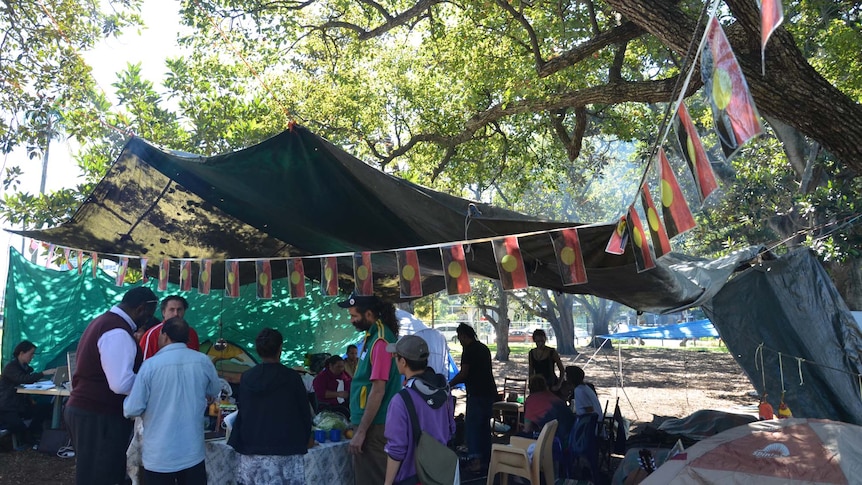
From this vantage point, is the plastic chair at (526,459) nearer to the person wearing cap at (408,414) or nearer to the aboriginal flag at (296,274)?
the person wearing cap at (408,414)

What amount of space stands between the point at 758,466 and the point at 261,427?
3182 mm

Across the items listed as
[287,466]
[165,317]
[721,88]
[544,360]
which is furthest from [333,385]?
[721,88]

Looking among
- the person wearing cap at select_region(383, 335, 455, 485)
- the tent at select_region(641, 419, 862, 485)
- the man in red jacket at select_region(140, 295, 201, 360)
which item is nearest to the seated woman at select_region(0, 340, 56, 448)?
the man in red jacket at select_region(140, 295, 201, 360)

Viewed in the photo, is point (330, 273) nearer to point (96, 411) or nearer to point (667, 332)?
point (96, 411)

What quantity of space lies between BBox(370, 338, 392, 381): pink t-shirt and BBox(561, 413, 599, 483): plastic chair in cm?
271

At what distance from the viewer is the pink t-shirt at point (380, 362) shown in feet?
13.2

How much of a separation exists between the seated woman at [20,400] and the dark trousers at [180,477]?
521 cm

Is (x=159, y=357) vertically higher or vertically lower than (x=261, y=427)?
higher

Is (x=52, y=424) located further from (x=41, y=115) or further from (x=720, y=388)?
A: (x=720, y=388)

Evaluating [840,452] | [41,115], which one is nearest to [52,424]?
[41,115]

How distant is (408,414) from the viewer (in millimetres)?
3162

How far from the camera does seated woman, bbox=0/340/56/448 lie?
7.76 m

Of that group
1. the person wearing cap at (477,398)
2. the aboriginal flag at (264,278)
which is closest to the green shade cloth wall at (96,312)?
the aboriginal flag at (264,278)

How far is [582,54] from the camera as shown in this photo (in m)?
7.52
